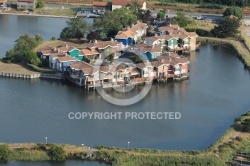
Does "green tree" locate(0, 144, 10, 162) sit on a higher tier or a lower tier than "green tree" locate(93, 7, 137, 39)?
lower

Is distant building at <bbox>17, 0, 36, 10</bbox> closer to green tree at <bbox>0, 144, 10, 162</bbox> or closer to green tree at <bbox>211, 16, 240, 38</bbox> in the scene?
green tree at <bbox>211, 16, 240, 38</bbox>

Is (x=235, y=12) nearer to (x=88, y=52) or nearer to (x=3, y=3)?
(x=88, y=52)

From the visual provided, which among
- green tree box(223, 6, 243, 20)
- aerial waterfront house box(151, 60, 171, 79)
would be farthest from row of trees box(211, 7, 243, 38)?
aerial waterfront house box(151, 60, 171, 79)

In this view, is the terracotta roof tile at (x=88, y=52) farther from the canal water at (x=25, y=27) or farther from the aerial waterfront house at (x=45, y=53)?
the canal water at (x=25, y=27)

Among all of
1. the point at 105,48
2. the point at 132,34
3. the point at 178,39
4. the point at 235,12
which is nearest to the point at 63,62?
the point at 105,48

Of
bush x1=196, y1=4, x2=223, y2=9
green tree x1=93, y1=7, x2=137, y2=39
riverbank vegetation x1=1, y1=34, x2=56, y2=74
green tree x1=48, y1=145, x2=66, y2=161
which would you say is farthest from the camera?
bush x1=196, y1=4, x2=223, y2=9

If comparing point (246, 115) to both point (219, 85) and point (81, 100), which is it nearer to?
point (219, 85)

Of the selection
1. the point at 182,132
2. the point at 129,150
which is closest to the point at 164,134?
the point at 182,132
